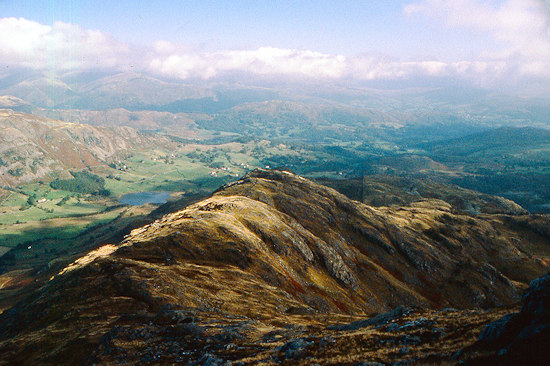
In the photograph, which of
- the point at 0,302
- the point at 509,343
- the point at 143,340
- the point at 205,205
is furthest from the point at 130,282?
the point at 0,302

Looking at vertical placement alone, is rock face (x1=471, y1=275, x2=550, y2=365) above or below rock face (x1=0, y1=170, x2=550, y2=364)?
above

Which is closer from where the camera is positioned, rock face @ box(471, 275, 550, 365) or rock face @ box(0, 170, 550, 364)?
rock face @ box(471, 275, 550, 365)

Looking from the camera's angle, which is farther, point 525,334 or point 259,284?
point 259,284

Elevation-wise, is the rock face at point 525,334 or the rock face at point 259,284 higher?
the rock face at point 525,334

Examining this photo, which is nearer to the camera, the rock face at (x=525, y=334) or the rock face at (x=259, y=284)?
the rock face at (x=525, y=334)

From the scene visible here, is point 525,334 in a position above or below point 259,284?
above
